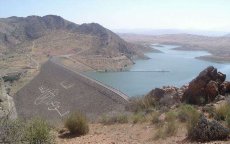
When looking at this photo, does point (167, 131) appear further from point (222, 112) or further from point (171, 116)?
point (222, 112)

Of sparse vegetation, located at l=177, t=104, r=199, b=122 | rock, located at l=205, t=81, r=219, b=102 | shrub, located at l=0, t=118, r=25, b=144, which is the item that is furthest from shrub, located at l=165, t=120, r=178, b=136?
rock, located at l=205, t=81, r=219, b=102

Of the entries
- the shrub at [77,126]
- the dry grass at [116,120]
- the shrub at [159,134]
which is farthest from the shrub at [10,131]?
the dry grass at [116,120]

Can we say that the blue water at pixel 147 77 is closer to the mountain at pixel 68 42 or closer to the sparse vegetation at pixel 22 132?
the mountain at pixel 68 42

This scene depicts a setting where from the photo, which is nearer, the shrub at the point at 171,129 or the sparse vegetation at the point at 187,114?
the shrub at the point at 171,129

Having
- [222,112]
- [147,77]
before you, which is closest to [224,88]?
[222,112]

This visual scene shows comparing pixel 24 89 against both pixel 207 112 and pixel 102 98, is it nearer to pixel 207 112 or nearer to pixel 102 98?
pixel 102 98

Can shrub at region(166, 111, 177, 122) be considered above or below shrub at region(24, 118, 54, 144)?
below

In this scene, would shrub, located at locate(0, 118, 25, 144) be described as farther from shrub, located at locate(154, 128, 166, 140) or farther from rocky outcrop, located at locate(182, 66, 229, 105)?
rocky outcrop, located at locate(182, 66, 229, 105)
